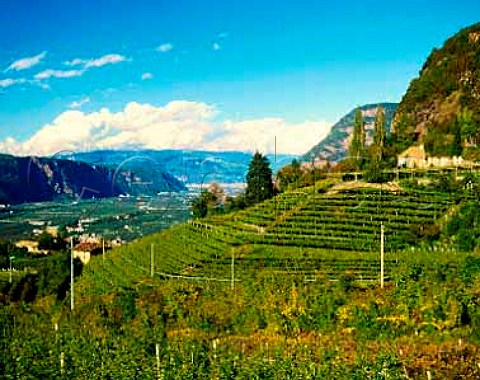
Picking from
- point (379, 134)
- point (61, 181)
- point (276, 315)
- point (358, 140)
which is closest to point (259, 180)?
point (358, 140)

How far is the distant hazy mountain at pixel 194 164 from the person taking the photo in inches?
2584

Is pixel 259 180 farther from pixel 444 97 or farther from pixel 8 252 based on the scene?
pixel 444 97

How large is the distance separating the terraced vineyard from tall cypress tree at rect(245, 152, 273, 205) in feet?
38.5

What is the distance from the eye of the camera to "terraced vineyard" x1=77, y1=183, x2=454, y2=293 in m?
28.8

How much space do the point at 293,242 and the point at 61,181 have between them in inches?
3001

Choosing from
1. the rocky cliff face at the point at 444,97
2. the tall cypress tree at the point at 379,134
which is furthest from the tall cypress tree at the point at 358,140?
the rocky cliff face at the point at 444,97

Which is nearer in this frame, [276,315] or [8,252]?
[276,315]

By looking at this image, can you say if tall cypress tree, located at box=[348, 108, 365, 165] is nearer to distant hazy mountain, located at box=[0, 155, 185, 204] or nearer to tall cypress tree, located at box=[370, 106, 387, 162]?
tall cypress tree, located at box=[370, 106, 387, 162]

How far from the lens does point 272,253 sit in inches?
1234

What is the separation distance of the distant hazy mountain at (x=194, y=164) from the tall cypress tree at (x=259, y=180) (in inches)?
81.7

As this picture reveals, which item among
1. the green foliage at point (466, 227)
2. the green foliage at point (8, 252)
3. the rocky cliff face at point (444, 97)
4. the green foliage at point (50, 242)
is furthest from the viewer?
the green foliage at point (50, 242)

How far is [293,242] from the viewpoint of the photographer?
32906 millimetres

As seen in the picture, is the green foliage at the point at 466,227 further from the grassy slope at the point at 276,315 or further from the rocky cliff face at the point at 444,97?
the rocky cliff face at the point at 444,97

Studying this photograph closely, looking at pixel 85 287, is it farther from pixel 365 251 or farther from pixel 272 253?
pixel 365 251
